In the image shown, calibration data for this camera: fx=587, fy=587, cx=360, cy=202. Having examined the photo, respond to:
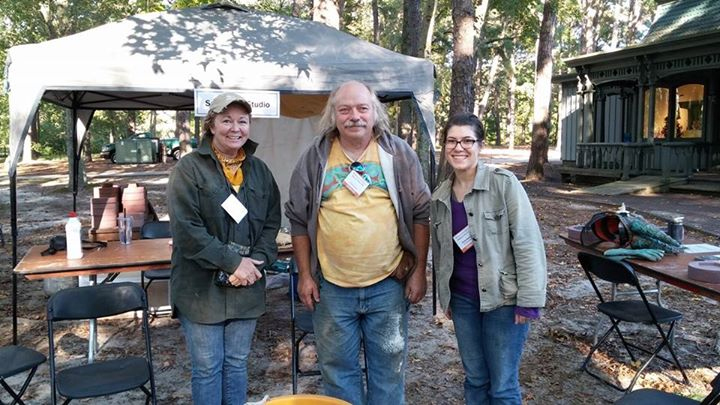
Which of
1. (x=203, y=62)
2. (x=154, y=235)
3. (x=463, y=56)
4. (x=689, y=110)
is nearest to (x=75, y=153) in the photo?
(x=154, y=235)

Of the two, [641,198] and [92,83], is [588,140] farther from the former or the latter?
[92,83]

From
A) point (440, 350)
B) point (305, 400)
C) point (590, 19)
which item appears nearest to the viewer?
point (305, 400)

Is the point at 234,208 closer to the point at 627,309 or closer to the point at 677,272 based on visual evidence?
the point at 677,272

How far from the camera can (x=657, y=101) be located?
16531mm

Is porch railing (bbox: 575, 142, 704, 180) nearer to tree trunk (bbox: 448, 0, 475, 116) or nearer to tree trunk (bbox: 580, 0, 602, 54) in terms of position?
tree trunk (bbox: 448, 0, 475, 116)

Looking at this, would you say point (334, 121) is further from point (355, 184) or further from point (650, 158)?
point (650, 158)

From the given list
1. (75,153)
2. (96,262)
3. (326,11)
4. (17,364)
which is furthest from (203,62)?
(326,11)

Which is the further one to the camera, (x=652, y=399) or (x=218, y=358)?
(x=218, y=358)

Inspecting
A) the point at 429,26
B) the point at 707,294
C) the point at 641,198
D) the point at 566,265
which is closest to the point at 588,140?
the point at 641,198

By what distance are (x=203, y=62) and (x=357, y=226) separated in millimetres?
2772

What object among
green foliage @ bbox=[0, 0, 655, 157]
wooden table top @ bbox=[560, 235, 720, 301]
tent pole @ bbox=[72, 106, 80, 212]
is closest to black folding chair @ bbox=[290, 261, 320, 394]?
wooden table top @ bbox=[560, 235, 720, 301]

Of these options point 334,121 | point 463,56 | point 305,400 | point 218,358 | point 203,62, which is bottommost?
point 218,358

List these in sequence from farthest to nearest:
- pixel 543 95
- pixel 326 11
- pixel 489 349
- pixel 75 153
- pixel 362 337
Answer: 1. pixel 543 95
2. pixel 326 11
3. pixel 75 153
4. pixel 362 337
5. pixel 489 349

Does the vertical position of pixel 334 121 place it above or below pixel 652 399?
above
